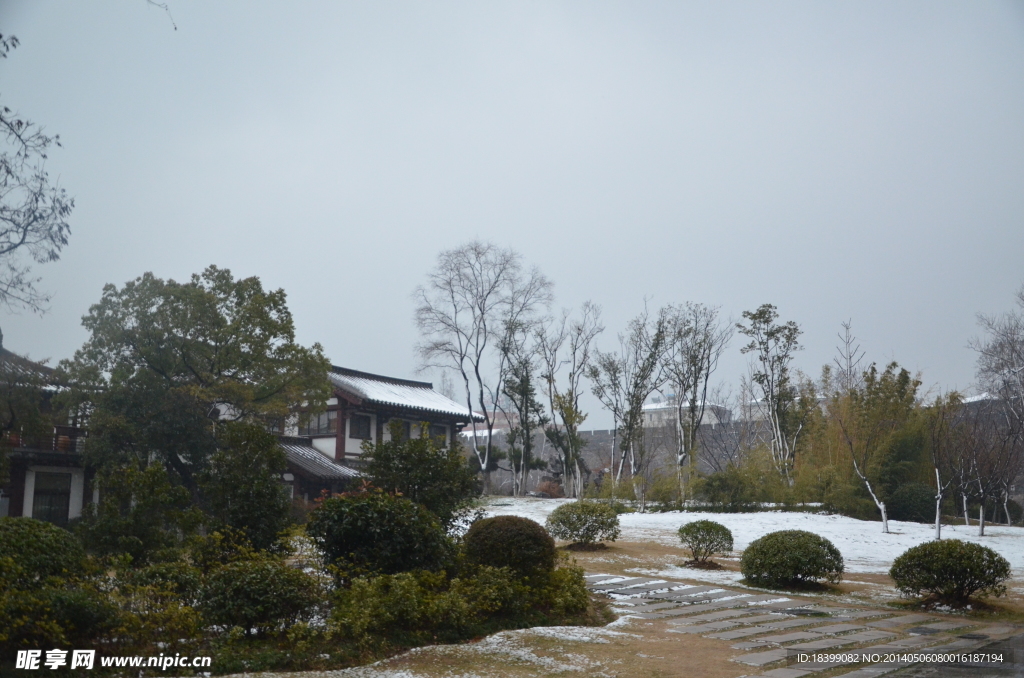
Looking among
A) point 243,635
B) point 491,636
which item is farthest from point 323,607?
point 491,636

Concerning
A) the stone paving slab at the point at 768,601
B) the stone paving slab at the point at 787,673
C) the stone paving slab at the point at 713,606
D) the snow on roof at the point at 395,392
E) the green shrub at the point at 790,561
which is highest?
the snow on roof at the point at 395,392

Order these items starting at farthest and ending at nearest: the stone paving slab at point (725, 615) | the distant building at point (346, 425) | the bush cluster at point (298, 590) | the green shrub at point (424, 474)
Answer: the distant building at point (346, 425)
the green shrub at point (424, 474)
the stone paving slab at point (725, 615)
the bush cluster at point (298, 590)

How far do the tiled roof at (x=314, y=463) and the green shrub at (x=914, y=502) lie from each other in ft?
52.2

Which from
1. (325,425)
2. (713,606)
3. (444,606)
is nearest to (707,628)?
(713,606)

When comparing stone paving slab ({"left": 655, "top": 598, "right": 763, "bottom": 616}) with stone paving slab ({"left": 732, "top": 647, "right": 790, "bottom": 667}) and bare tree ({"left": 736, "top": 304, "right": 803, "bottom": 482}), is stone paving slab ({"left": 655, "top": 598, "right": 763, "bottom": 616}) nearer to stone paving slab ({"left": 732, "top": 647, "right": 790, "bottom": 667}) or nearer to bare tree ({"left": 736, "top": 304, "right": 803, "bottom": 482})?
stone paving slab ({"left": 732, "top": 647, "right": 790, "bottom": 667})

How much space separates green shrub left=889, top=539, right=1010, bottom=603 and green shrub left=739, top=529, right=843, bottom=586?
1.19m

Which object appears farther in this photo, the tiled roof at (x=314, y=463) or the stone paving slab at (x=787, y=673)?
the tiled roof at (x=314, y=463)

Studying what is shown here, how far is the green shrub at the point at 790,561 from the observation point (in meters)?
11.4

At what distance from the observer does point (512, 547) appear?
8914 millimetres

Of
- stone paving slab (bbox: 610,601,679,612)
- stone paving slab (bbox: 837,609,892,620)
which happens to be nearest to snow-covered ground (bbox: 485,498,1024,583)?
stone paving slab (bbox: 837,609,892,620)

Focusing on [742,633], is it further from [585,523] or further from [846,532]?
[846,532]

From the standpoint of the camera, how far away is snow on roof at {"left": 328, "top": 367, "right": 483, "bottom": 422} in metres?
27.0

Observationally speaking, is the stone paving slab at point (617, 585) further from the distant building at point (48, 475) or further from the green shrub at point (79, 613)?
the distant building at point (48, 475)

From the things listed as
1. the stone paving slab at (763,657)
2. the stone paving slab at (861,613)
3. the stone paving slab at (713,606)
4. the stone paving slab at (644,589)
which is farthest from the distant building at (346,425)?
the stone paving slab at (763,657)
